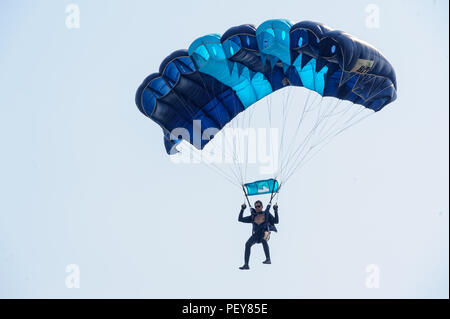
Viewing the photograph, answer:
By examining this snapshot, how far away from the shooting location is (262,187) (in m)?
18.7

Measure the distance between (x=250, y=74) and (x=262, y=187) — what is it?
2.87 m

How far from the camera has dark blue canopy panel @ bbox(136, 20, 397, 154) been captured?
17250mm

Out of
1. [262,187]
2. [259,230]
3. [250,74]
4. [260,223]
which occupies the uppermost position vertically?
[250,74]

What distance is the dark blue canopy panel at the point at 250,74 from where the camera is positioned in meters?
17.2

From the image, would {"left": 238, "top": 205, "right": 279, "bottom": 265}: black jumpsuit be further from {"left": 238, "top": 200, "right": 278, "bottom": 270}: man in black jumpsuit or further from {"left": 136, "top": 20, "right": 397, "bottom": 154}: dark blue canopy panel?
{"left": 136, "top": 20, "right": 397, "bottom": 154}: dark blue canopy panel

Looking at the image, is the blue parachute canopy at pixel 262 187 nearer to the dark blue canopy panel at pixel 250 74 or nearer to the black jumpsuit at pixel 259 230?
the black jumpsuit at pixel 259 230

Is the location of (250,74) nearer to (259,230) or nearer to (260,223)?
(260,223)

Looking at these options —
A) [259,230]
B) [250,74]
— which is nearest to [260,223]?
[259,230]

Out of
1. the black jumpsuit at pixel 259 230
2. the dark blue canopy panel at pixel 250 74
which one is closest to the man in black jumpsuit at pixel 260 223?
the black jumpsuit at pixel 259 230

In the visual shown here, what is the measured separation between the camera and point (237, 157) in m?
19.7

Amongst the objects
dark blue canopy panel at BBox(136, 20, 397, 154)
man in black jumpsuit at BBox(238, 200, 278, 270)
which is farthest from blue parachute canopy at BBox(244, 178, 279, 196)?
dark blue canopy panel at BBox(136, 20, 397, 154)

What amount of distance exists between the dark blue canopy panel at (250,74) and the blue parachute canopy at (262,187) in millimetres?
2443

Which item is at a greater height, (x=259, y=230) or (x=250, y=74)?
(x=250, y=74)
